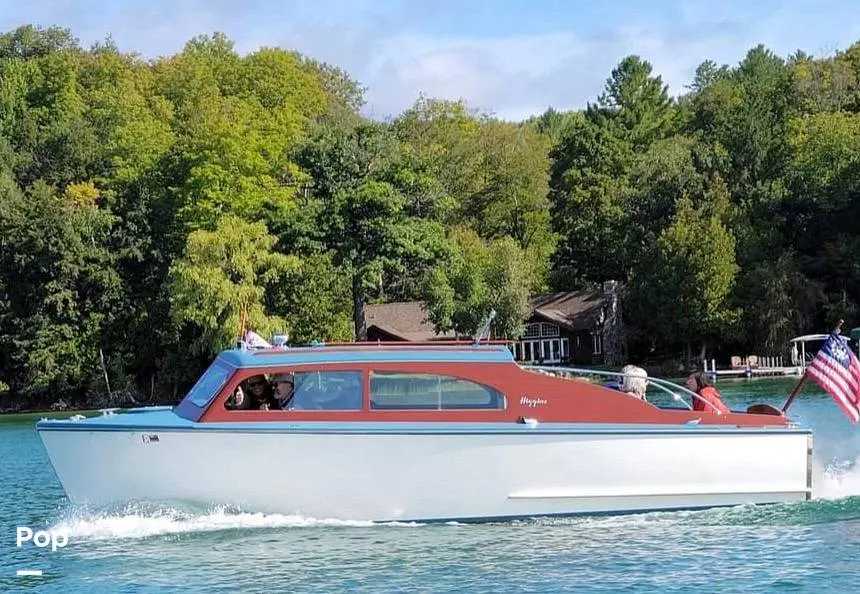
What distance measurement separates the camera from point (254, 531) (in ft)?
55.7

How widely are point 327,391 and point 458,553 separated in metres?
2.82

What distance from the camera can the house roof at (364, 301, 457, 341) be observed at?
234ft

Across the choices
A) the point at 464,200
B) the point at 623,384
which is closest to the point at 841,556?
the point at 623,384

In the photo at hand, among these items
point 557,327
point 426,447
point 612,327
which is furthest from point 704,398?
point 557,327

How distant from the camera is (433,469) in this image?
54.7 feet

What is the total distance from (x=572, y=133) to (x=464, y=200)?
8324 mm

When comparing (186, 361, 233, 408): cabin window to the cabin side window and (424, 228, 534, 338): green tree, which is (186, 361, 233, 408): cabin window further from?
(424, 228, 534, 338): green tree

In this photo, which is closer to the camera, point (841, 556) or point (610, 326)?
Answer: point (841, 556)

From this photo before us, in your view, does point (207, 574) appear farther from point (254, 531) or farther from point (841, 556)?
point (841, 556)

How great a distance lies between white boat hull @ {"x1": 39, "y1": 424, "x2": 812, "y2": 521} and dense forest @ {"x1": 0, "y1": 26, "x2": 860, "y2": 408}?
139ft

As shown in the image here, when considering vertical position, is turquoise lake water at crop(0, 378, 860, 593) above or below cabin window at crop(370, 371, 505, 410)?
below

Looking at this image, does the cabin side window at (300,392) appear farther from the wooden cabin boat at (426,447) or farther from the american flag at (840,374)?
the american flag at (840,374)

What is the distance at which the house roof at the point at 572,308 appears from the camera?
7456 cm

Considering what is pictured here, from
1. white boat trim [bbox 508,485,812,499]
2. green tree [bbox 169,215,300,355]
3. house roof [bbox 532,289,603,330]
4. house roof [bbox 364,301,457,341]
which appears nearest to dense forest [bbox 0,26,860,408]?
green tree [bbox 169,215,300,355]
